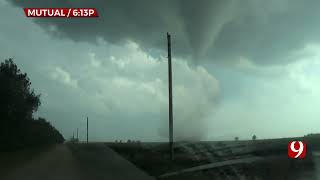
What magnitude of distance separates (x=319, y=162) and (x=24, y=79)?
62919 millimetres

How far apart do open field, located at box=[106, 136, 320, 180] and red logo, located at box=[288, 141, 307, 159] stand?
0.26 metres

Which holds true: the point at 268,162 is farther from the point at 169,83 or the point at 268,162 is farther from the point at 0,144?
the point at 0,144

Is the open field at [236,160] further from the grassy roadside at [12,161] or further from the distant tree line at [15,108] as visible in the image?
the distant tree line at [15,108]

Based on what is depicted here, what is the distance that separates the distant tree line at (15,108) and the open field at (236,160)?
96.6 feet

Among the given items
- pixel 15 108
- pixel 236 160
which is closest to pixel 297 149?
pixel 236 160

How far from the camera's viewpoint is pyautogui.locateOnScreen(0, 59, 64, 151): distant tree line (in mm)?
67838

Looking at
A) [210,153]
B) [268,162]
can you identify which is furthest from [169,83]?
[268,162]

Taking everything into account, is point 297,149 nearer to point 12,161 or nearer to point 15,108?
point 12,161

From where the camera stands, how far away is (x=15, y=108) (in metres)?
71.5

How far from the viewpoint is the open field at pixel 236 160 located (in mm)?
23797

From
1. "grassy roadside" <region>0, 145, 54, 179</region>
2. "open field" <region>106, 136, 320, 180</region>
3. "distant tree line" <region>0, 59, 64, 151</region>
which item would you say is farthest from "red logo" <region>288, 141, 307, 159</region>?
"distant tree line" <region>0, 59, 64, 151</region>

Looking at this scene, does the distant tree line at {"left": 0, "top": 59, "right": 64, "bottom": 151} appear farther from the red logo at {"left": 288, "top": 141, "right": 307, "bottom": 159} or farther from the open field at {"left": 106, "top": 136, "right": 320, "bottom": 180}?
the red logo at {"left": 288, "top": 141, "right": 307, "bottom": 159}

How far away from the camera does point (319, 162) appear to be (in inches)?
941

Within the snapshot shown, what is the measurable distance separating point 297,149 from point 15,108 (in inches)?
2039
